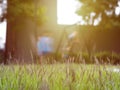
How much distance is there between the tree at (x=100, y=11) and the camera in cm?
2073

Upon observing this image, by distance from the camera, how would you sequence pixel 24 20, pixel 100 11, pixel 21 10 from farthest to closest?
1. pixel 100 11
2. pixel 24 20
3. pixel 21 10

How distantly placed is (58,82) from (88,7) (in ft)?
56.0

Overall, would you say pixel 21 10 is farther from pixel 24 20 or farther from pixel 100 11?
pixel 100 11

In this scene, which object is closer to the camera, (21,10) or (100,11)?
(21,10)

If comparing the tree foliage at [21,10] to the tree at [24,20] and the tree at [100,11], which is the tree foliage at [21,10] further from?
the tree at [100,11]

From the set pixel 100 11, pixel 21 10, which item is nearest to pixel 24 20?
pixel 21 10

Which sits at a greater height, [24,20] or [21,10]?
[21,10]

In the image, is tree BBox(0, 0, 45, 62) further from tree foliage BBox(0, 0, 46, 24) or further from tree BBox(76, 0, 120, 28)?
tree BBox(76, 0, 120, 28)

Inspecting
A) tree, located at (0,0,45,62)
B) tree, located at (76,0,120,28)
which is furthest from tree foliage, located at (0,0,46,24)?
tree, located at (76,0,120,28)

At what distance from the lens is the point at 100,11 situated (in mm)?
20984

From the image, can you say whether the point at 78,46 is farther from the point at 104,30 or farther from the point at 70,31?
the point at 70,31

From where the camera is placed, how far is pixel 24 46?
1873 cm

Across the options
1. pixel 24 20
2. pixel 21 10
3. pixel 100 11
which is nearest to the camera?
pixel 21 10

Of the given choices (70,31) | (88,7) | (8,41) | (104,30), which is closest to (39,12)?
(88,7)
